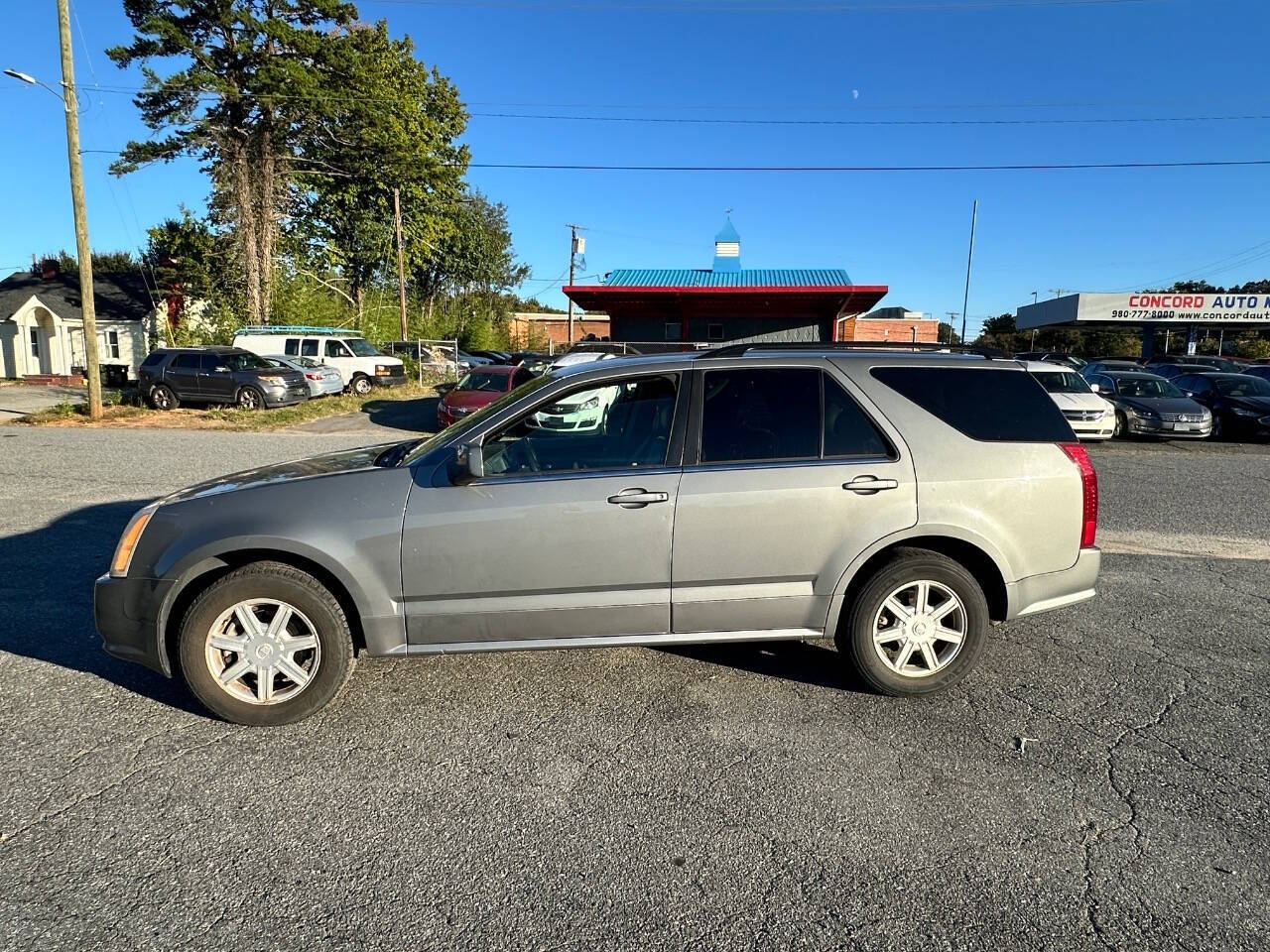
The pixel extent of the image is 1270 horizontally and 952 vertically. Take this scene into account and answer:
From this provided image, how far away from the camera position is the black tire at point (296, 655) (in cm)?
333

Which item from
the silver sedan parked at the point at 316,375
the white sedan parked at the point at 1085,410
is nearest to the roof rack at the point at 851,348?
the white sedan parked at the point at 1085,410

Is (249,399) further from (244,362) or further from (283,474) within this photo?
(283,474)

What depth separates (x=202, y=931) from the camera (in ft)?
7.38

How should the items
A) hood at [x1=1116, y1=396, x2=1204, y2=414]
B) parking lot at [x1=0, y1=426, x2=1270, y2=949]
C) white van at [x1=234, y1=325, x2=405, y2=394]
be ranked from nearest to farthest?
parking lot at [x1=0, y1=426, x2=1270, y2=949] → hood at [x1=1116, y1=396, x2=1204, y2=414] → white van at [x1=234, y1=325, x2=405, y2=394]

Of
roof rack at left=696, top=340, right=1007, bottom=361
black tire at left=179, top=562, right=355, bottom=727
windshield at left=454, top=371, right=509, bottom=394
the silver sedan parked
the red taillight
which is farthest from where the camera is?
the silver sedan parked

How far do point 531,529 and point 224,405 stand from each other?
62.4ft

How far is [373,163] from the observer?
35.4 metres

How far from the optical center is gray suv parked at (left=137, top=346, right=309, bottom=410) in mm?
18984

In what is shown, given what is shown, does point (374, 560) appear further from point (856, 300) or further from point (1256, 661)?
point (856, 300)

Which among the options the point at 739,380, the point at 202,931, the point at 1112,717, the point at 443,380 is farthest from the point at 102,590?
the point at 443,380

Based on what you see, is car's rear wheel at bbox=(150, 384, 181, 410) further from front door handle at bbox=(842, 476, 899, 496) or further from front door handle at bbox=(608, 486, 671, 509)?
front door handle at bbox=(842, 476, 899, 496)

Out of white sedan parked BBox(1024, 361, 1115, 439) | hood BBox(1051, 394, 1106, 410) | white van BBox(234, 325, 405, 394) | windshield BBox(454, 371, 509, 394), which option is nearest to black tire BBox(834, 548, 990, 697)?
windshield BBox(454, 371, 509, 394)

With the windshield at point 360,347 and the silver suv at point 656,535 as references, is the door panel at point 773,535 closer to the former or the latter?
the silver suv at point 656,535

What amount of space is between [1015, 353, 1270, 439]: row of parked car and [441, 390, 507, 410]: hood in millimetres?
10238
